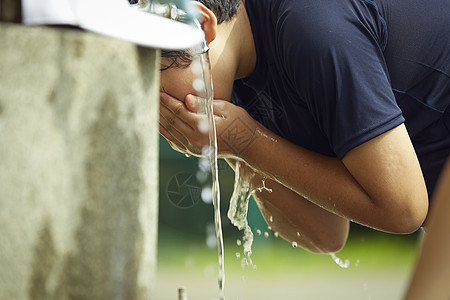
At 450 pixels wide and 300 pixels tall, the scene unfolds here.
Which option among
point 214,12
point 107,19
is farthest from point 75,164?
point 214,12

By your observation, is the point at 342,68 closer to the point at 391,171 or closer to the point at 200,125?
the point at 391,171

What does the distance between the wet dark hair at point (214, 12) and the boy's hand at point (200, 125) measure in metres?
0.10

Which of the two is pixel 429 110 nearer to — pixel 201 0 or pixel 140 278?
pixel 201 0

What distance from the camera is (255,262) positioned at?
17.9ft

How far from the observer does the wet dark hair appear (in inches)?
71.0

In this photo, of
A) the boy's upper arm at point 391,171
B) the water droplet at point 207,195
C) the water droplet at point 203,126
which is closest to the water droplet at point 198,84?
the water droplet at point 203,126

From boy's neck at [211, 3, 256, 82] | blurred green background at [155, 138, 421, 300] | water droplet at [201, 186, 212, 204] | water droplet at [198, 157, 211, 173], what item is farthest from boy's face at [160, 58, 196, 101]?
blurred green background at [155, 138, 421, 300]

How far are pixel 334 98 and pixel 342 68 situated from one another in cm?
8

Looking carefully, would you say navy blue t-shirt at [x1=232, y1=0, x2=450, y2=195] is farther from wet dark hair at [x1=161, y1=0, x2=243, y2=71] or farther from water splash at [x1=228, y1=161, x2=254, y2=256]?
water splash at [x1=228, y1=161, x2=254, y2=256]

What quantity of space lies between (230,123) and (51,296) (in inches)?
40.1

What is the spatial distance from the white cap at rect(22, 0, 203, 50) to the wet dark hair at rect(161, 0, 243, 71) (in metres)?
0.63

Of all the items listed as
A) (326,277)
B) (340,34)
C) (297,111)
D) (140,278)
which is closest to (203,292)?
(326,277)

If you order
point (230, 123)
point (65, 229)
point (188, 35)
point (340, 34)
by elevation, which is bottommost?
point (230, 123)

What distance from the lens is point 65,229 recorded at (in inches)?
40.3
